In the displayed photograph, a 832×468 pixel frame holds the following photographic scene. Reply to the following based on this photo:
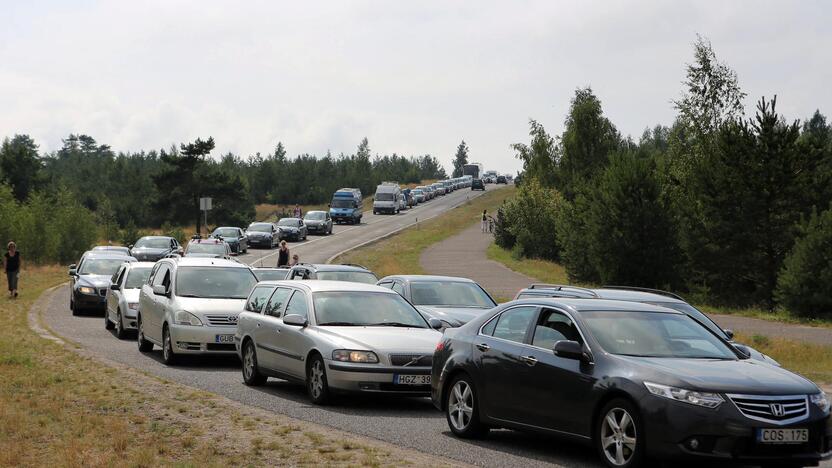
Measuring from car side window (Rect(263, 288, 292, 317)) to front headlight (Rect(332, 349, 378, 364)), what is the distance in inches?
81.7

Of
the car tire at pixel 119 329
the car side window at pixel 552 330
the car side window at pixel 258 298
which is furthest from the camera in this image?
the car tire at pixel 119 329

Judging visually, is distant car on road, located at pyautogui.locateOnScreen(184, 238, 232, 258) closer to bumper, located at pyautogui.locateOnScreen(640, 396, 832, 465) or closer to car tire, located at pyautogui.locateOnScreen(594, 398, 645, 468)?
car tire, located at pyautogui.locateOnScreen(594, 398, 645, 468)

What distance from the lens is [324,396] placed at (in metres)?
13.3

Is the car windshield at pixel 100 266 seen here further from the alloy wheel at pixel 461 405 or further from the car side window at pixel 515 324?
the car side window at pixel 515 324

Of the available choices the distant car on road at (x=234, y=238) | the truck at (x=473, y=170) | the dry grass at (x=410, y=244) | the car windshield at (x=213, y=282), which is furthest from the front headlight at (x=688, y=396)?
the truck at (x=473, y=170)

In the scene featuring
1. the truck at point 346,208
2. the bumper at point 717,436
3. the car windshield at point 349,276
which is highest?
the truck at point 346,208

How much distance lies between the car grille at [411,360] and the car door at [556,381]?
3.00 metres

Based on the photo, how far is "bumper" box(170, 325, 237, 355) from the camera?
1775 centimetres

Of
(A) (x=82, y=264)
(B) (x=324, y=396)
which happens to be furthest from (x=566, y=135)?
(B) (x=324, y=396)

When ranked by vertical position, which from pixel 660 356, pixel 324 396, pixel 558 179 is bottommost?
pixel 324 396

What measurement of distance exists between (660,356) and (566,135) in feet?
211

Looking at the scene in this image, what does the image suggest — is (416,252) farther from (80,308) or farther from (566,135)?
(80,308)

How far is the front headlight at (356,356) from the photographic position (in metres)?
13.2

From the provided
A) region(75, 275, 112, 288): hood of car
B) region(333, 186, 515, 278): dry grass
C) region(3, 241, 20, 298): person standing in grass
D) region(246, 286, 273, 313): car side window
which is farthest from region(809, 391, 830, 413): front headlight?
region(333, 186, 515, 278): dry grass
